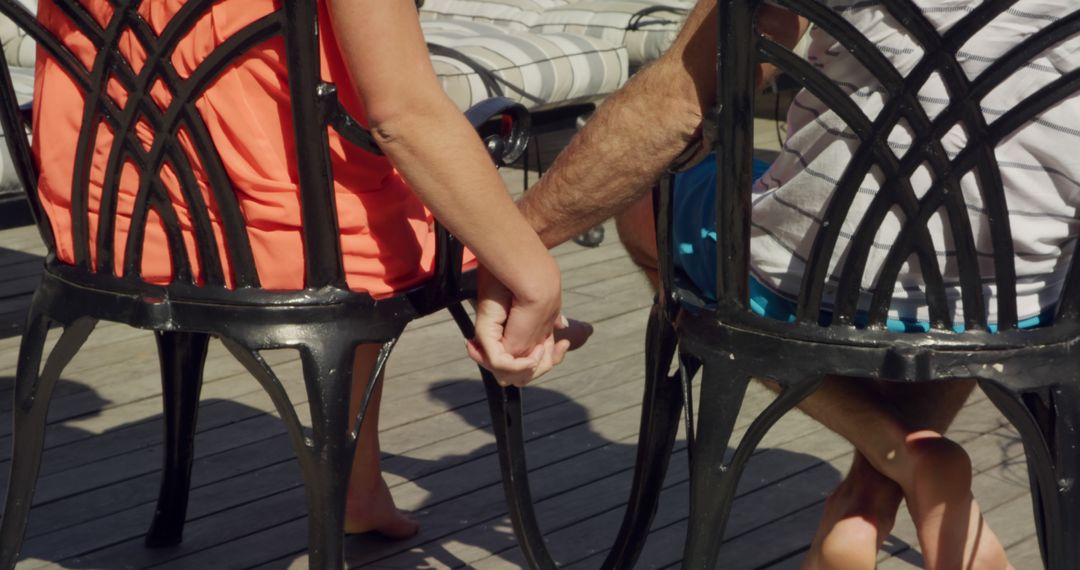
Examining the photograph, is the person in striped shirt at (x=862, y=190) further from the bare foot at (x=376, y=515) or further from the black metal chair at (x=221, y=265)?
the bare foot at (x=376, y=515)

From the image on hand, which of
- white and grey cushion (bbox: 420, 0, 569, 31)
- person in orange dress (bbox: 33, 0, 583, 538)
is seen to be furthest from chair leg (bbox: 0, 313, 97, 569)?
white and grey cushion (bbox: 420, 0, 569, 31)

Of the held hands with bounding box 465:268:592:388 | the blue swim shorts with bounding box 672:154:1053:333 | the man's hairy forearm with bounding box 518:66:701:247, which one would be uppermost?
the man's hairy forearm with bounding box 518:66:701:247

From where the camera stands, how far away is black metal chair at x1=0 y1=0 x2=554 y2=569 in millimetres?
1623

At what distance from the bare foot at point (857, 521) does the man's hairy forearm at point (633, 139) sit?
437 millimetres

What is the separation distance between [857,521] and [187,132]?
0.90 m

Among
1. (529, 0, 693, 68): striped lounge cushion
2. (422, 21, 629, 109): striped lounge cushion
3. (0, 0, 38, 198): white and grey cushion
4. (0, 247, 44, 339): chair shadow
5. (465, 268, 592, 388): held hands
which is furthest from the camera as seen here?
(529, 0, 693, 68): striped lounge cushion

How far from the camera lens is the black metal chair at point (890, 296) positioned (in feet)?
4.72

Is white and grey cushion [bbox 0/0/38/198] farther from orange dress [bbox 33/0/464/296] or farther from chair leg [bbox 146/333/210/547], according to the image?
orange dress [bbox 33/0/464/296]

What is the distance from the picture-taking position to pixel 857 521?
5.69 feet

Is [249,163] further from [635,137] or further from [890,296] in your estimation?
[890,296]

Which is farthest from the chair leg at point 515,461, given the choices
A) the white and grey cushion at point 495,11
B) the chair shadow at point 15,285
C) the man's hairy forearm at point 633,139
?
the white and grey cushion at point 495,11

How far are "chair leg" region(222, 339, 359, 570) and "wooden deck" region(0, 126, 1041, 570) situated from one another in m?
0.61

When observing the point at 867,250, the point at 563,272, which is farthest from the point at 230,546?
the point at 563,272

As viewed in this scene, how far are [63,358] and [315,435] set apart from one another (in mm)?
376
